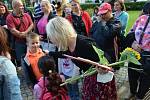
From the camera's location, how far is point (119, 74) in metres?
7.97

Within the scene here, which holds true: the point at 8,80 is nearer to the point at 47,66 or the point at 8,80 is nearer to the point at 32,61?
the point at 47,66

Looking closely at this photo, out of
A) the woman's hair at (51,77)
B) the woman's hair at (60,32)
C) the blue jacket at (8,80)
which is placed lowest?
the woman's hair at (51,77)

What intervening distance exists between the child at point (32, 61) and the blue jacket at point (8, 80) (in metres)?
1.79

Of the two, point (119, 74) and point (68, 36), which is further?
point (119, 74)

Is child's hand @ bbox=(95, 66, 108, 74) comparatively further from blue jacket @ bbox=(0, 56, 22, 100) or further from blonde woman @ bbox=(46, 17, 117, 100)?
blue jacket @ bbox=(0, 56, 22, 100)

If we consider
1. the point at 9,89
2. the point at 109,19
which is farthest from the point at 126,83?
the point at 9,89

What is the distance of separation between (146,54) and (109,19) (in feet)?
3.56

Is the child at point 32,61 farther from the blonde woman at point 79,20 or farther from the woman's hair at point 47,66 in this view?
the blonde woman at point 79,20

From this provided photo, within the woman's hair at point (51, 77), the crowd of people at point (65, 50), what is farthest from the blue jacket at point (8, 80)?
the woman's hair at point (51, 77)

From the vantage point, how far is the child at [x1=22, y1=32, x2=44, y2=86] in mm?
5191

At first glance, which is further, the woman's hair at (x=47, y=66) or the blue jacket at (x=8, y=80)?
the woman's hair at (x=47, y=66)

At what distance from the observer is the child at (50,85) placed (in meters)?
3.87

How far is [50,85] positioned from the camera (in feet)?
12.7

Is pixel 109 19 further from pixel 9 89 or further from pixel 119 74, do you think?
pixel 9 89
